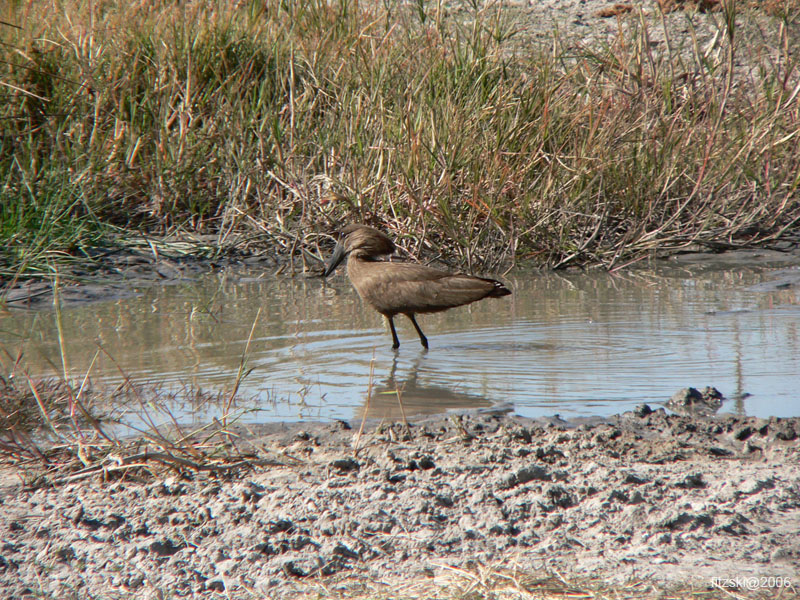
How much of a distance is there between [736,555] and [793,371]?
7.82 ft

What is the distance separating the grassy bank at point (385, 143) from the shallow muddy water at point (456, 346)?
67 cm

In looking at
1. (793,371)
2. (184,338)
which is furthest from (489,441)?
(184,338)

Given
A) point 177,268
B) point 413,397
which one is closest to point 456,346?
point 413,397

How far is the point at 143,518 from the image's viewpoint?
297cm

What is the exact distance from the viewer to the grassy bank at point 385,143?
7758mm

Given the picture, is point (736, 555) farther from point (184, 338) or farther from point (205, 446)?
point (184, 338)

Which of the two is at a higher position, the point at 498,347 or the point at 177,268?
the point at 177,268

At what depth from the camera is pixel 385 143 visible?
322 inches

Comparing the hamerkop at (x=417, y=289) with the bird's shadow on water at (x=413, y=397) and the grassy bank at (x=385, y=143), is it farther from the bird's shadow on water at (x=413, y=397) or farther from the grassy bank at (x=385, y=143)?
the grassy bank at (x=385, y=143)

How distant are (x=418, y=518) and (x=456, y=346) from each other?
2943mm
